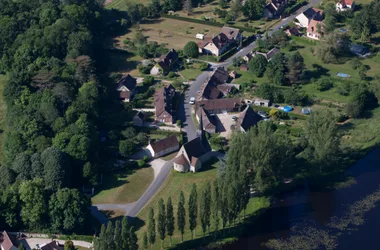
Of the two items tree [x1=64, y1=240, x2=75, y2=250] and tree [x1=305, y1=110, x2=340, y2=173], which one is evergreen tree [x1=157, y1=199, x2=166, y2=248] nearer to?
tree [x1=64, y1=240, x2=75, y2=250]

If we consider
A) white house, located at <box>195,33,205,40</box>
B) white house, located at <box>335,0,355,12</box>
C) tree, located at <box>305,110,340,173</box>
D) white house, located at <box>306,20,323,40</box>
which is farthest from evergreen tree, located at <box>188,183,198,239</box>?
white house, located at <box>335,0,355,12</box>

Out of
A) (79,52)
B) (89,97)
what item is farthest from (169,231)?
(79,52)

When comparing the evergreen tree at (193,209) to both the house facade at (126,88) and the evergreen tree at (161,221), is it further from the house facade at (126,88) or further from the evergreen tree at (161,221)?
the house facade at (126,88)

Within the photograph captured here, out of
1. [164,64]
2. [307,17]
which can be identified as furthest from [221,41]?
[307,17]

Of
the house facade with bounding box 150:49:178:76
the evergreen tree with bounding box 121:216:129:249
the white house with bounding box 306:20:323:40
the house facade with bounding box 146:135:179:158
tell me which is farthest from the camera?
the white house with bounding box 306:20:323:40

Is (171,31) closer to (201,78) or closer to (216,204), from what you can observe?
(201,78)

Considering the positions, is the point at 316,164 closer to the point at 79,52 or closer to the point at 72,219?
the point at 72,219
